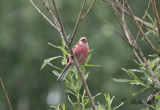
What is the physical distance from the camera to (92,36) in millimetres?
12062

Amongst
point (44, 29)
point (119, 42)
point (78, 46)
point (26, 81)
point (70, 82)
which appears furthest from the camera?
point (26, 81)

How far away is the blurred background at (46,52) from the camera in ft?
37.6

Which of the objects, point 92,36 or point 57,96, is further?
point 57,96

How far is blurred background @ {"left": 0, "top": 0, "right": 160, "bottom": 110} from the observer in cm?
1147

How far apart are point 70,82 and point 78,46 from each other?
→ 1981mm

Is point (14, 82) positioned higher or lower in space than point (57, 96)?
higher

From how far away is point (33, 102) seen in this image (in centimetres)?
1396

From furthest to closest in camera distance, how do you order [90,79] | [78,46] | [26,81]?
1. [26,81]
2. [90,79]
3. [78,46]

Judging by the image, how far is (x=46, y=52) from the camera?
511 inches

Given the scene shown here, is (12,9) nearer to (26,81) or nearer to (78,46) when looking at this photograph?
(26,81)

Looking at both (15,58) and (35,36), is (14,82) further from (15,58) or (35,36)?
(35,36)

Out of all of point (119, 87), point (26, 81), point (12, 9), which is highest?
point (12, 9)

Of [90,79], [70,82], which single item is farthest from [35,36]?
[70,82]

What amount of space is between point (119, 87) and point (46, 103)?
3119mm
